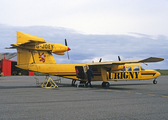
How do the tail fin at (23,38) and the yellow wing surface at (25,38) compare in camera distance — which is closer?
the yellow wing surface at (25,38)

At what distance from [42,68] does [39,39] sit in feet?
10.2


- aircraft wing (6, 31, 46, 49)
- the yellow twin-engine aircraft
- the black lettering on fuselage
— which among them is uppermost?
aircraft wing (6, 31, 46, 49)

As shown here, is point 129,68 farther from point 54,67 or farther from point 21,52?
point 21,52

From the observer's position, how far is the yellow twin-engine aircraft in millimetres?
19141

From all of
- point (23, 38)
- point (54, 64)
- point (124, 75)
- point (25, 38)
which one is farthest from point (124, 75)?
point (23, 38)

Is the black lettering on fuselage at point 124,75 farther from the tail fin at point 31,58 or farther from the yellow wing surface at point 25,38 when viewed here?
the yellow wing surface at point 25,38

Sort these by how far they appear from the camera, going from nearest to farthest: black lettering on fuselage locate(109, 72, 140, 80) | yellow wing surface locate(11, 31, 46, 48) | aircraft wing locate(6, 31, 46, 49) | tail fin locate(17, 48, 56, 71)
A: 1. aircraft wing locate(6, 31, 46, 49)
2. yellow wing surface locate(11, 31, 46, 48)
3. tail fin locate(17, 48, 56, 71)
4. black lettering on fuselage locate(109, 72, 140, 80)

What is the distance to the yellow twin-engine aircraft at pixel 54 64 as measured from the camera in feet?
62.8

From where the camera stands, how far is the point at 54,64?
2075 cm

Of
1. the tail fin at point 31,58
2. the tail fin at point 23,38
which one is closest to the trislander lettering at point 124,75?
the tail fin at point 31,58

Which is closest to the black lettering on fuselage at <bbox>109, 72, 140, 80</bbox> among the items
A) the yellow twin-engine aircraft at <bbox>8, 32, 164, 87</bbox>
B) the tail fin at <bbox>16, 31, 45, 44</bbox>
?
the yellow twin-engine aircraft at <bbox>8, 32, 164, 87</bbox>

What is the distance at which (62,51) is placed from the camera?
19.4 m

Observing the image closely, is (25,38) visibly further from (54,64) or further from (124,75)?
(124,75)

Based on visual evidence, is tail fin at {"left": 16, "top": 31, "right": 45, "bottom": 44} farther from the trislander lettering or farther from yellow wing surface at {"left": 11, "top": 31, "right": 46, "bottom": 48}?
the trislander lettering
